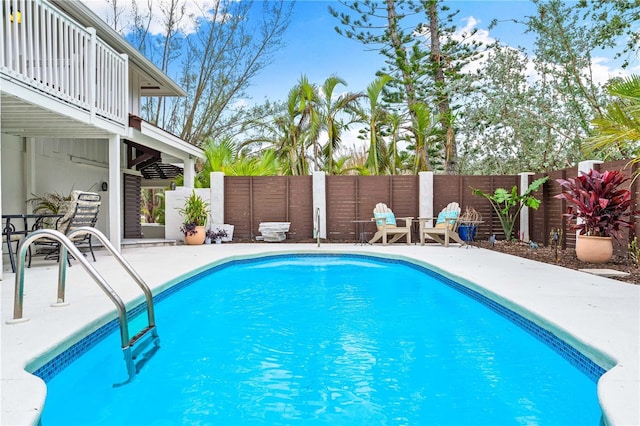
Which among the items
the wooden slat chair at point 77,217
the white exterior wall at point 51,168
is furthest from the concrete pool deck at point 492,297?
the white exterior wall at point 51,168

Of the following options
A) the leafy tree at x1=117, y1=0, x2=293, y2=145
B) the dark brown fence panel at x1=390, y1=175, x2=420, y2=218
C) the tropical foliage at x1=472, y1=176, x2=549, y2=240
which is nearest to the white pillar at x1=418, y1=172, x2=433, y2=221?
the dark brown fence panel at x1=390, y1=175, x2=420, y2=218

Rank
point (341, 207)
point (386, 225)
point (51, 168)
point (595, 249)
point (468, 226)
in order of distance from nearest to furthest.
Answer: point (595, 249)
point (51, 168)
point (386, 225)
point (468, 226)
point (341, 207)

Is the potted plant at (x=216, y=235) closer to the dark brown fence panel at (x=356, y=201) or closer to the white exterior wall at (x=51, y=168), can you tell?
the white exterior wall at (x=51, y=168)

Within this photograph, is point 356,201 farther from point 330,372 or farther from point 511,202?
point 330,372

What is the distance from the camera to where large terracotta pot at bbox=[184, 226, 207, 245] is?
10492 mm

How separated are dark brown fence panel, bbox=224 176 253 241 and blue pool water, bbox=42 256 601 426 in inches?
270

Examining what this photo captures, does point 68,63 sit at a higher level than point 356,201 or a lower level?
higher

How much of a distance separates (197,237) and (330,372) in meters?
A: 8.28

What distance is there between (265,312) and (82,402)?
2.22 meters

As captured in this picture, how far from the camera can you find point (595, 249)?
6.42 metres

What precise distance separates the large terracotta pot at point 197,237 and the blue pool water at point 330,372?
5874 millimetres

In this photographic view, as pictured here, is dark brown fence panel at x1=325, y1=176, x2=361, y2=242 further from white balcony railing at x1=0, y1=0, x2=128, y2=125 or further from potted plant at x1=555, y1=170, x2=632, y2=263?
potted plant at x1=555, y1=170, x2=632, y2=263

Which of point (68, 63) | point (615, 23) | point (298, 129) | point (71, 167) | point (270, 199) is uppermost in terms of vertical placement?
point (615, 23)

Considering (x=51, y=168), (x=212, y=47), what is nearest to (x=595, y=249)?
(x=51, y=168)
